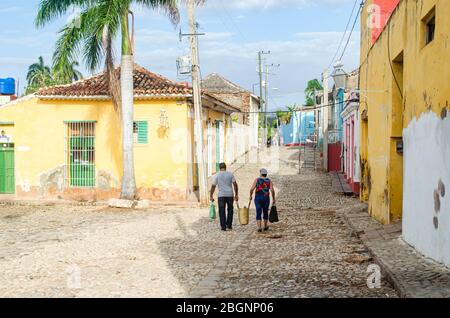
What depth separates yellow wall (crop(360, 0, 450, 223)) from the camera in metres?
7.80

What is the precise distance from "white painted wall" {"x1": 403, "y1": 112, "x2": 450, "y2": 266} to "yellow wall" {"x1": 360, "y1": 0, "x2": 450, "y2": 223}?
0.28 metres

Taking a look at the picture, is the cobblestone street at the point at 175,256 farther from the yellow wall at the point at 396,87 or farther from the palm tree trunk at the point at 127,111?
the yellow wall at the point at 396,87

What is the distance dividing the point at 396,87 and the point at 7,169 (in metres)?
14.6

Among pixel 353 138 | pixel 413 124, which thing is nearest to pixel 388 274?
pixel 413 124

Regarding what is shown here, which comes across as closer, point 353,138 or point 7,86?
point 353,138

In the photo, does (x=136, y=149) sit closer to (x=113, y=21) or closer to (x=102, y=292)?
(x=113, y=21)

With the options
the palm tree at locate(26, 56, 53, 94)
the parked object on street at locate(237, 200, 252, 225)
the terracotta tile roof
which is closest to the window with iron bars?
the terracotta tile roof

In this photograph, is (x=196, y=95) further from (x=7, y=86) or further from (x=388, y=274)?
(x=388, y=274)

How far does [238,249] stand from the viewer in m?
10.2

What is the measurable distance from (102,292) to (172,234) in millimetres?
5401

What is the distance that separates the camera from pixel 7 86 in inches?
962

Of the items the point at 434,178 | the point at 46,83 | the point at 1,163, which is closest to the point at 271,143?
the point at 46,83

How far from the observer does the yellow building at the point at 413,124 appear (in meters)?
7.56

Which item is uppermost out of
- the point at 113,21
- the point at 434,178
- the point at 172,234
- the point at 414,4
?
the point at 113,21
